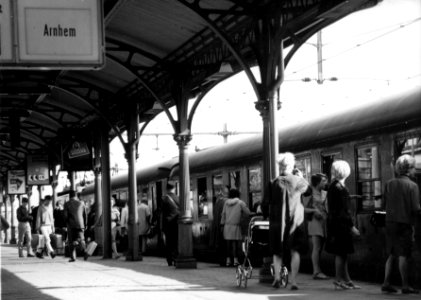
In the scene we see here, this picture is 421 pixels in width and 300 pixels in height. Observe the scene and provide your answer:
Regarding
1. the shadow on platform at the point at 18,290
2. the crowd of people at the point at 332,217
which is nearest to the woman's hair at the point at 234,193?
the crowd of people at the point at 332,217

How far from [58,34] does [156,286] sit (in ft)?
16.9

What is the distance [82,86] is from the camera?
21.6 meters

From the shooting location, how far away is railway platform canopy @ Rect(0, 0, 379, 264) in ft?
43.1

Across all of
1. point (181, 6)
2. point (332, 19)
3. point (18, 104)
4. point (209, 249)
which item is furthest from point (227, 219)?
point (18, 104)

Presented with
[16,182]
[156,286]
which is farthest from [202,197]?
[16,182]

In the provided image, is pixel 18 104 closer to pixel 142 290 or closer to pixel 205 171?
pixel 205 171

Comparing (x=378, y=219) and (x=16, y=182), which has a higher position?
(x=16, y=182)

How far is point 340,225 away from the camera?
11531mm

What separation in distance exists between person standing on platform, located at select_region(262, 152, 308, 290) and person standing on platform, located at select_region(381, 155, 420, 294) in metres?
1.19

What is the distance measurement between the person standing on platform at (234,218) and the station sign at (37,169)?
644 inches

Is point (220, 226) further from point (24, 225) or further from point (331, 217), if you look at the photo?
point (24, 225)

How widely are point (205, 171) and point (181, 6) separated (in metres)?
6.46

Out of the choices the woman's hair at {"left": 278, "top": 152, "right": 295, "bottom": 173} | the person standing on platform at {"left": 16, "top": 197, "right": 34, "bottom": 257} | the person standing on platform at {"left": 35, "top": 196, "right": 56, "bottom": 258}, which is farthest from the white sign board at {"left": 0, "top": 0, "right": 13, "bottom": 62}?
the person standing on platform at {"left": 16, "top": 197, "right": 34, "bottom": 257}

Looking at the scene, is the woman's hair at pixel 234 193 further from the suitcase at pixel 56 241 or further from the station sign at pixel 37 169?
the station sign at pixel 37 169
